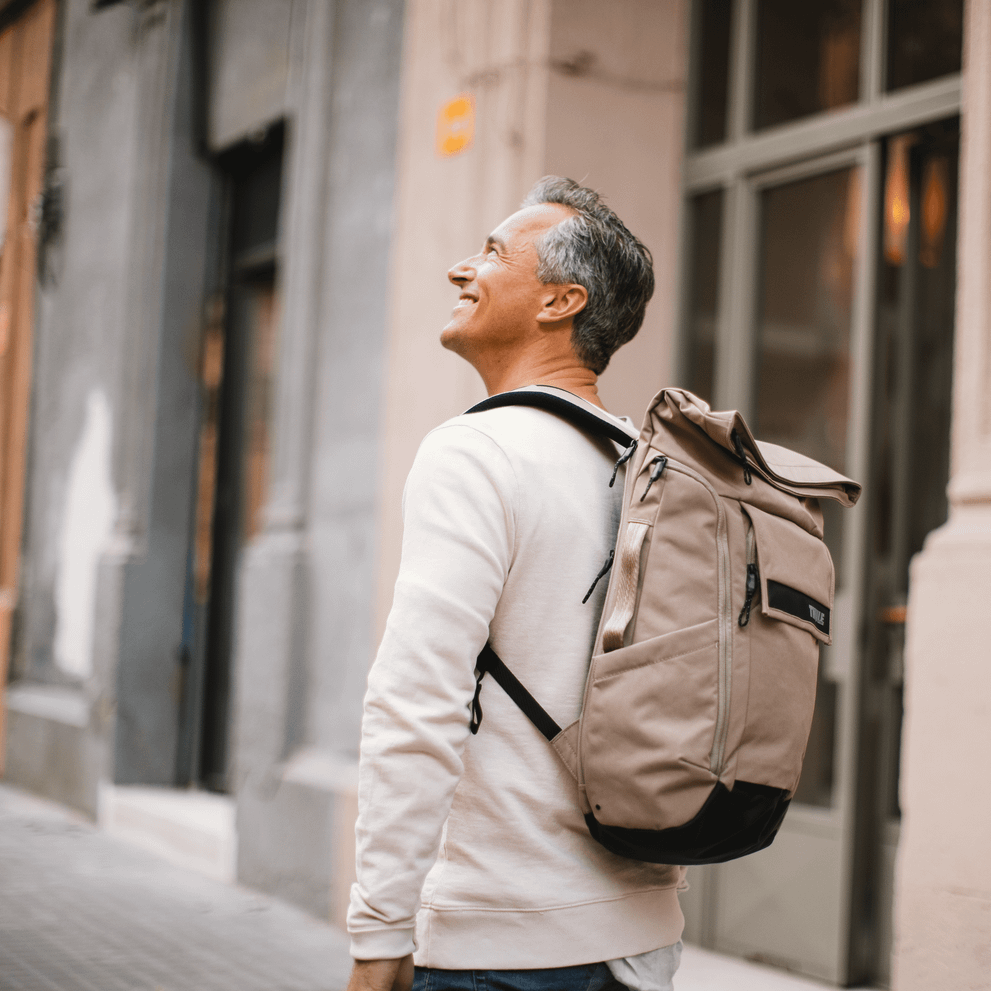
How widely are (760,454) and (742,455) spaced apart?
2cm

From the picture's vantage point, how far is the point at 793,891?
4.44 m

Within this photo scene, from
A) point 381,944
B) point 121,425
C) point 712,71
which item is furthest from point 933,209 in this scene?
point 121,425

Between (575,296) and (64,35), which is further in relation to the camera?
(64,35)

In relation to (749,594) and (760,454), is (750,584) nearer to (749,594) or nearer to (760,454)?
(749,594)

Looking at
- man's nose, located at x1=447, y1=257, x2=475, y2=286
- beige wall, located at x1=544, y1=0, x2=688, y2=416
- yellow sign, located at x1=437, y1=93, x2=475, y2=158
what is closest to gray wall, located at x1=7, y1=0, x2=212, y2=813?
yellow sign, located at x1=437, y1=93, x2=475, y2=158

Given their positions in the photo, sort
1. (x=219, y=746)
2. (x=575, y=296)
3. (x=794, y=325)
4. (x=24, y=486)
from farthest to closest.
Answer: (x=24, y=486), (x=219, y=746), (x=794, y=325), (x=575, y=296)

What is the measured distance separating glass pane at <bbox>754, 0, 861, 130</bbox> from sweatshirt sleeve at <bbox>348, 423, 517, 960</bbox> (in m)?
3.60

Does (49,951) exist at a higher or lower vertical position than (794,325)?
lower

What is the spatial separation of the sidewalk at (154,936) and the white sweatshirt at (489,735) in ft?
9.24

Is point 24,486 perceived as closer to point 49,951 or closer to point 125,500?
point 125,500

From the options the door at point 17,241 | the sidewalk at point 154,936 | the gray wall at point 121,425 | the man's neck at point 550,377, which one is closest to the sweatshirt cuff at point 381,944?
the man's neck at point 550,377

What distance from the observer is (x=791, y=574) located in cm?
169

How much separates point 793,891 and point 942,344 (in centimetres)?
197

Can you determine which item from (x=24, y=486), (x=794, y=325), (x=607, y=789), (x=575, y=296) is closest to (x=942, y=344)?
(x=794, y=325)
